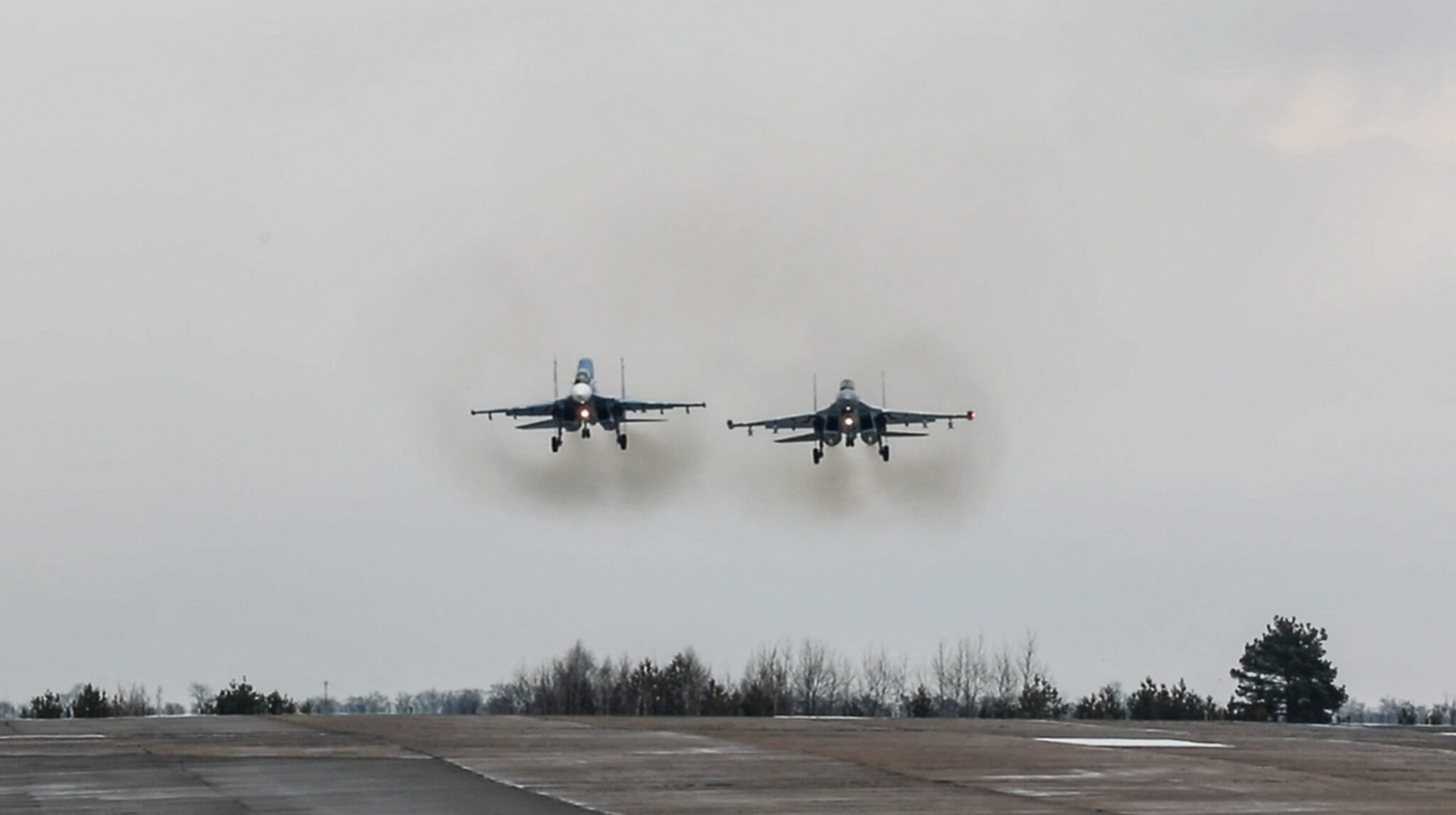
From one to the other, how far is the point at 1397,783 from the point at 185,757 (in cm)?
2268

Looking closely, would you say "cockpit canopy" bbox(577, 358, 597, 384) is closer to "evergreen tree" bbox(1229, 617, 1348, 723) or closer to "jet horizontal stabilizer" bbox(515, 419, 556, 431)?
"jet horizontal stabilizer" bbox(515, 419, 556, 431)

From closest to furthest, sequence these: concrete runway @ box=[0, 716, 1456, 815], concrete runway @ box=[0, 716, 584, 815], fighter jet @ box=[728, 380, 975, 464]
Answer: concrete runway @ box=[0, 716, 584, 815] → concrete runway @ box=[0, 716, 1456, 815] → fighter jet @ box=[728, 380, 975, 464]

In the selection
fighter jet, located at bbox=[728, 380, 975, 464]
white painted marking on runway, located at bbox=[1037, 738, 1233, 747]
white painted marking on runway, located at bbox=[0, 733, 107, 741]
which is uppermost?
fighter jet, located at bbox=[728, 380, 975, 464]

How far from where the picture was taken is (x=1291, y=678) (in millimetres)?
105000

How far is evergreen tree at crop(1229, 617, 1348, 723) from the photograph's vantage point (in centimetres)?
10362

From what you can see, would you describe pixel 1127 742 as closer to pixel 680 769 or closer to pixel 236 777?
pixel 680 769

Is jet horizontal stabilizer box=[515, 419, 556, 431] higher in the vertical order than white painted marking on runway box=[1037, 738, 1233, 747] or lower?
higher

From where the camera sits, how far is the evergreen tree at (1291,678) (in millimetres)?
103625

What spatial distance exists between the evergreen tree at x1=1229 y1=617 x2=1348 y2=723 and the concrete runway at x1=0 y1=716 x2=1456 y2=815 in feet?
178

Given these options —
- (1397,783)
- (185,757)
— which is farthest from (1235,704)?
(185,757)

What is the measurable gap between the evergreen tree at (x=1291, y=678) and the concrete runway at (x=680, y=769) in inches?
2131

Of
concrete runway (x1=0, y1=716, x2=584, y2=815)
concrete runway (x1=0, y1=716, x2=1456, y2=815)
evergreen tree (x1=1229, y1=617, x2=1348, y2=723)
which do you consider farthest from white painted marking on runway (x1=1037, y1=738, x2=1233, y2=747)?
evergreen tree (x1=1229, y1=617, x2=1348, y2=723)

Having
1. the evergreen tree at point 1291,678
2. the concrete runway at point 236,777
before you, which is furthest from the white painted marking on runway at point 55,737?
the evergreen tree at point 1291,678

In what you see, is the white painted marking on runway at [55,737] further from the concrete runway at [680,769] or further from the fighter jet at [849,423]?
the fighter jet at [849,423]
